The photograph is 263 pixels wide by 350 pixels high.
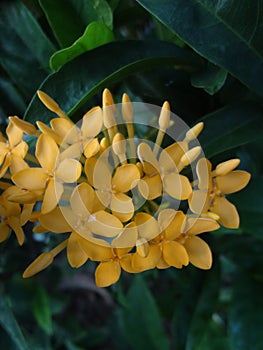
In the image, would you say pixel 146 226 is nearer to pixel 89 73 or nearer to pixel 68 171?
pixel 68 171

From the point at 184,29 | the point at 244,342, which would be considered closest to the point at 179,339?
the point at 244,342

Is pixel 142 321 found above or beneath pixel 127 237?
beneath

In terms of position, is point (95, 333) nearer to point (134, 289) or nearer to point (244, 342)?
point (134, 289)

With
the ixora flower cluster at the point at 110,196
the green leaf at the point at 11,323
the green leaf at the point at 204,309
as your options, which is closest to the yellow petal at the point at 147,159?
the ixora flower cluster at the point at 110,196

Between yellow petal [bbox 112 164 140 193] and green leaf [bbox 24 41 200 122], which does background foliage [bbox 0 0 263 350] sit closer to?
green leaf [bbox 24 41 200 122]

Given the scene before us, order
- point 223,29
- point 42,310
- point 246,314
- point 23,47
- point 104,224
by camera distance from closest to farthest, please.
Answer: point 104,224, point 223,29, point 23,47, point 246,314, point 42,310

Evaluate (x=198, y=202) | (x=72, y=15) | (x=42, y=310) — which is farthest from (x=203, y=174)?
(x=42, y=310)

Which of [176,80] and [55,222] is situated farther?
[176,80]
